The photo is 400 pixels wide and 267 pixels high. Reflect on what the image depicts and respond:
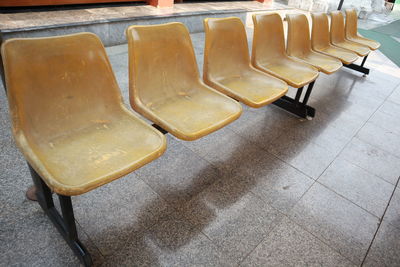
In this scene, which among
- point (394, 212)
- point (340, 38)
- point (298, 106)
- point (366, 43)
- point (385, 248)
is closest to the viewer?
point (385, 248)

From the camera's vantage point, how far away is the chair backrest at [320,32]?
302 cm

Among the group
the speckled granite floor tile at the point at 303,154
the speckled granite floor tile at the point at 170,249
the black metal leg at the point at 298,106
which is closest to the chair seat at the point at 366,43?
the black metal leg at the point at 298,106

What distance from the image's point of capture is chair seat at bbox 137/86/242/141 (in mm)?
1379

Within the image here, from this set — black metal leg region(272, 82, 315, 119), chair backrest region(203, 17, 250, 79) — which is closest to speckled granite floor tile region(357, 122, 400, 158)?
black metal leg region(272, 82, 315, 119)

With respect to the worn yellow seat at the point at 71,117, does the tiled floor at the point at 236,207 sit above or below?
below

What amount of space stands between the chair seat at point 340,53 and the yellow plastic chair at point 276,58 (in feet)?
2.47

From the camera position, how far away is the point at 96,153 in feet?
3.80

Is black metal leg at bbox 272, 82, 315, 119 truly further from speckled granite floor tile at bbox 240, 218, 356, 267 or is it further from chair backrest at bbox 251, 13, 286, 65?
speckled granite floor tile at bbox 240, 218, 356, 267

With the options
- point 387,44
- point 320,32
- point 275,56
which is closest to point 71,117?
point 275,56

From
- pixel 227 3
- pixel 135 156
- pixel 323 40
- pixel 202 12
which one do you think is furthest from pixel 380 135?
pixel 227 3

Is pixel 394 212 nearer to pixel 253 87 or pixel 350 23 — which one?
pixel 253 87

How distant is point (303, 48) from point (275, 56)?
55cm

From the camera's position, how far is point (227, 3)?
639 centimetres

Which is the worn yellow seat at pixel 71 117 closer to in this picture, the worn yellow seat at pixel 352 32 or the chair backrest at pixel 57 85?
the chair backrest at pixel 57 85
